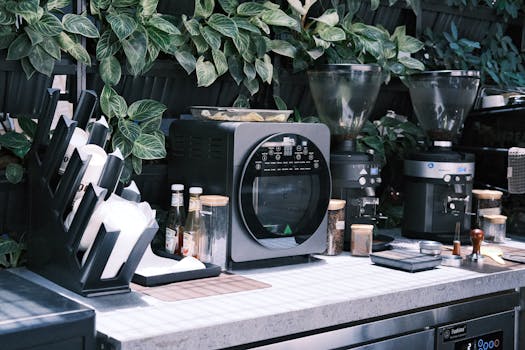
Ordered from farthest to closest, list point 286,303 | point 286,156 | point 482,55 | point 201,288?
point 482,55 → point 286,156 → point 201,288 → point 286,303

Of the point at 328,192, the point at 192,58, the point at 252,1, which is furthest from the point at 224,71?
the point at 328,192

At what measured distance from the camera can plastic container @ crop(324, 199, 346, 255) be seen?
2.49 metres

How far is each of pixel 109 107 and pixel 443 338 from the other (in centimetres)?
125

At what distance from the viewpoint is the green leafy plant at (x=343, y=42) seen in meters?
2.75

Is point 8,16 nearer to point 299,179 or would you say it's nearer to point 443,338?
point 299,179

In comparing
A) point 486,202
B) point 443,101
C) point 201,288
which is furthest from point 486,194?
point 201,288

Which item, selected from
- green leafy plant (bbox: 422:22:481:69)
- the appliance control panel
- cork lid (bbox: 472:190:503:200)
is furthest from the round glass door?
green leafy plant (bbox: 422:22:481:69)

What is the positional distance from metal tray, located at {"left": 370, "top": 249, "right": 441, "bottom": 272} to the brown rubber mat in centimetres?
48

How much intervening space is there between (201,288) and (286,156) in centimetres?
51

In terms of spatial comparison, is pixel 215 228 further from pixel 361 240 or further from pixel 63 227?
pixel 361 240

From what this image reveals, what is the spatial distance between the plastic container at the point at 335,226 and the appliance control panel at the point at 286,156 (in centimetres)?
20

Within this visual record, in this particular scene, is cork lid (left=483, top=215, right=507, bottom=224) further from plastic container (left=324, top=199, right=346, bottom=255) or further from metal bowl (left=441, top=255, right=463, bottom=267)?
plastic container (left=324, top=199, right=346, bottom=255)

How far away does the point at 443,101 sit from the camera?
9.47 ft

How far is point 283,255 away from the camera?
7.54 feet
